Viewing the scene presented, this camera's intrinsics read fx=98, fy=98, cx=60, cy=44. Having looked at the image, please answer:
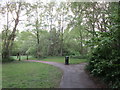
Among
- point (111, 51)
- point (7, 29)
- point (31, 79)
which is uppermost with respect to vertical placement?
point (7, 29)

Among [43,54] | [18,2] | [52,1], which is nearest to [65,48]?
[43,54]

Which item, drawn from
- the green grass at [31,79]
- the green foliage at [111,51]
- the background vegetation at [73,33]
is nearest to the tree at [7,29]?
the background vegetation at [73,33]

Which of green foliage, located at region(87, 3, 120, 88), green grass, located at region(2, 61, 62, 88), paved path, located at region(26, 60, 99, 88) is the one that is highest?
green foliage, located at region(87, 3, 120, 88)

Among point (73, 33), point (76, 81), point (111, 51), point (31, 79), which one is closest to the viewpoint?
point (111, 51)

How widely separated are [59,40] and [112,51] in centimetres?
2159

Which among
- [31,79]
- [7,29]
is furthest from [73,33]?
[31,79]

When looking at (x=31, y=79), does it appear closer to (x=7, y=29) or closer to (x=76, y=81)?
(x=76, y=81)

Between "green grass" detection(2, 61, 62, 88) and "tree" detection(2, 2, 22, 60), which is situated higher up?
"tree" detection(2, 2, 22, 60)

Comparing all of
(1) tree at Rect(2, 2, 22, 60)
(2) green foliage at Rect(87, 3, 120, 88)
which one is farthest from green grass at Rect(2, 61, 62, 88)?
(1) tree at Rect(2, 2, 22, 60)

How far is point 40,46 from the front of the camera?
22.4 m

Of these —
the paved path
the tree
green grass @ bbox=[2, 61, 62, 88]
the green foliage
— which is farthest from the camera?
the tree

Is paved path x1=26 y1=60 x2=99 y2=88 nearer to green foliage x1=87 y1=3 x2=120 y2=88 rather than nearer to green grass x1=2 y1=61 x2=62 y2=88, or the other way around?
green grass x1=2 y1=61 x2=62 y2=88

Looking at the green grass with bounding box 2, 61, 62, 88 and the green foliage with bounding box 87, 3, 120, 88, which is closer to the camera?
the green foliage with bounding box 87, 3, 120, 88

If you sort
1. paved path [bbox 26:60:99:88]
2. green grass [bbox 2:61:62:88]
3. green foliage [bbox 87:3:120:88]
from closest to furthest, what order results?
green foliage [bbox 87:3:120:88]
paved path [bbox 26:60:99:88]
green grass [bbox 2:61:62:88]
